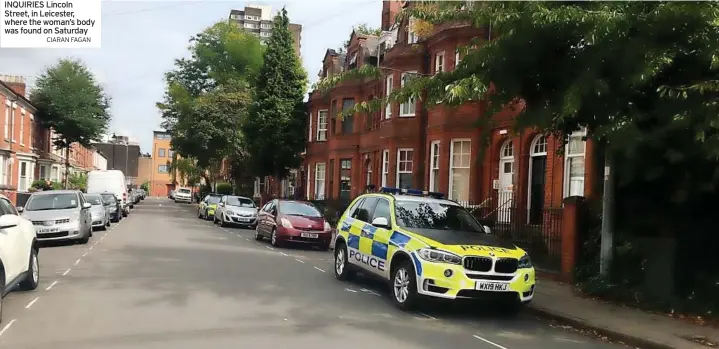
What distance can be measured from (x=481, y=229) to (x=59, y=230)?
12.0 m

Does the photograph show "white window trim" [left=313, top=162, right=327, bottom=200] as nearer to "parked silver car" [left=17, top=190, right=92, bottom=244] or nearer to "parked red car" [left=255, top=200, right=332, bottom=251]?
"parked red car" [left=255, top=200, right=332, bottom=251]

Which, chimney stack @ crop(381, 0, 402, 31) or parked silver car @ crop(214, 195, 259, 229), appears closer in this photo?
parked silver car @ crop(214, 195, 259, 229)

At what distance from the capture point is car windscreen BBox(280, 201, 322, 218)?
1858cm

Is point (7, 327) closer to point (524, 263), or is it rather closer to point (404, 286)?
point (404, 286)

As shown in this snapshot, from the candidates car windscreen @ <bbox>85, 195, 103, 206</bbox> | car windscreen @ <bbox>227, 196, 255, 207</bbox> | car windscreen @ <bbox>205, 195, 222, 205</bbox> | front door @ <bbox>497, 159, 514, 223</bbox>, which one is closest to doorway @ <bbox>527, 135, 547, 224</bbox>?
front door @ <bbox>497, 159, 514, 223</bbox>

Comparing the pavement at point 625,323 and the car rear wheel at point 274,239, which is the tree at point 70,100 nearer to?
the car rear wheel at point 274,239

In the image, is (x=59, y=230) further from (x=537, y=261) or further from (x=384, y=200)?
(x=537, y=261)

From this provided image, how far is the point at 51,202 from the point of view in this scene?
17.7m

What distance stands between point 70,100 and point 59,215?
86.4ft

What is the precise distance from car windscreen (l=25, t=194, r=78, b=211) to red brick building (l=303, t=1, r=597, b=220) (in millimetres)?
9956

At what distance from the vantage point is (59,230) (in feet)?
54.4

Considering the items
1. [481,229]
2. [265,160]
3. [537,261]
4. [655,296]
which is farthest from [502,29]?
Answer: [265,160]

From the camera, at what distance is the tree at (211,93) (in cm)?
4312

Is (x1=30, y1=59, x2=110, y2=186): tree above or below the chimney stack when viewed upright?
below
